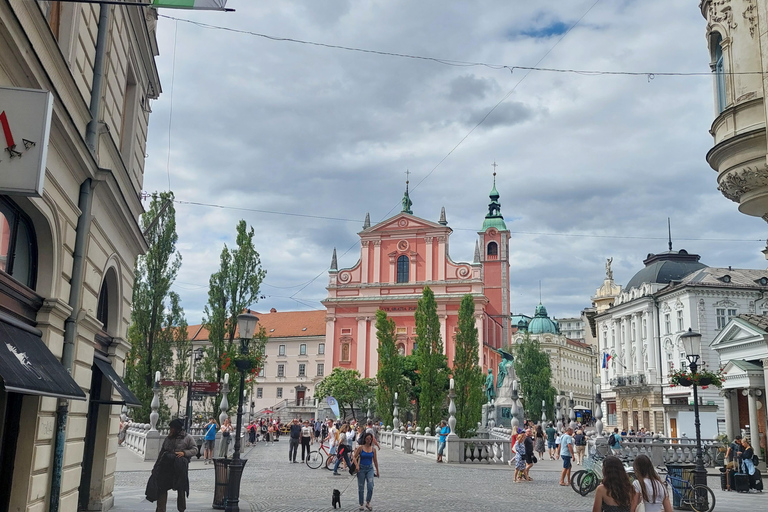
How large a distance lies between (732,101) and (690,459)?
20045 mm

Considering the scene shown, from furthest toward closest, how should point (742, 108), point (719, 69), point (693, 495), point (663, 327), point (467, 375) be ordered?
point (663, 327), point (467, 375), point (693, 495), point (719, 69), point (742, 108)

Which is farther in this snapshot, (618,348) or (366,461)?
(618,348)

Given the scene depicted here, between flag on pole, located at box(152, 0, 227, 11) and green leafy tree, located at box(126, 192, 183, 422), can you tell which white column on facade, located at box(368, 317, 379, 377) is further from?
flag on pole, located at box(152, 0, 227, 11)

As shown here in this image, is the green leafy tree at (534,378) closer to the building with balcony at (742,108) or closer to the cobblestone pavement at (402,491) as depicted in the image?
the cobblestone pavement at (402,491)

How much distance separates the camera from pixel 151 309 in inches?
1375

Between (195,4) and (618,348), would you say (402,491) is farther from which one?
(618,348)

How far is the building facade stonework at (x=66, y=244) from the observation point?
7.45 m

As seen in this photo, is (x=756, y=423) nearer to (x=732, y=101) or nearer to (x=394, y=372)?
(x=732, y=101)

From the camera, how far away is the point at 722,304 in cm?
5812

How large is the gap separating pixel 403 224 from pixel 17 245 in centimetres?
6299

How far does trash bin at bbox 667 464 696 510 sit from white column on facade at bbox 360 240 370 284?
56475 mm

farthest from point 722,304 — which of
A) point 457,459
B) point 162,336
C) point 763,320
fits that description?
point 162,336

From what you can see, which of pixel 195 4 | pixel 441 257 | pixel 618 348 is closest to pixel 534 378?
pixel 618 348

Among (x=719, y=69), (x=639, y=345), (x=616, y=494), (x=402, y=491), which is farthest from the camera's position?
(x=639, y=345)
